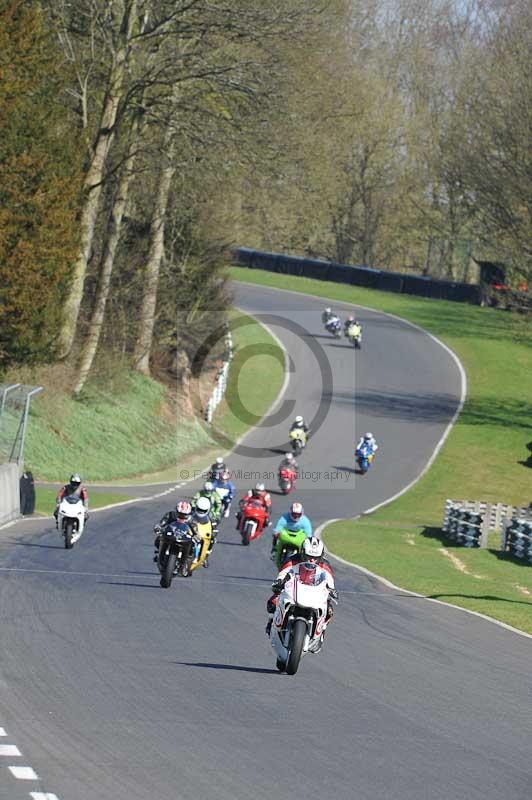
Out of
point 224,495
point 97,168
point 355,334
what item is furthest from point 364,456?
point 355,334

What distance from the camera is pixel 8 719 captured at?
31.2ft

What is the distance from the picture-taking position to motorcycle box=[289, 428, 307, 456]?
148 ft

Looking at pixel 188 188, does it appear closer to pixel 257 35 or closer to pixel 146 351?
pixel 146 351

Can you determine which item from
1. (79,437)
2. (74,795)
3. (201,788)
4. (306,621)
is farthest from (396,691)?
(79,437)

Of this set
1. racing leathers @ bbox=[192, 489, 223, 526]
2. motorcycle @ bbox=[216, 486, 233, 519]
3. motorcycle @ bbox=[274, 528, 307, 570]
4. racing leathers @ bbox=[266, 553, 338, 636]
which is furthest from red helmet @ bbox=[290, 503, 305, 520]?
motorcycle @ bbox=[216, 486, 233, 519]

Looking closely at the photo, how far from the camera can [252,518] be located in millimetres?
26078

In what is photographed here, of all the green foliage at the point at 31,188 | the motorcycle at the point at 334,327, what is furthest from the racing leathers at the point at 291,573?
the motorcycle at the point at 334,327

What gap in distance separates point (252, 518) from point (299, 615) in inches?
537

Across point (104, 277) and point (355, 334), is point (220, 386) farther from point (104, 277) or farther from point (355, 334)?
point (355, 334)

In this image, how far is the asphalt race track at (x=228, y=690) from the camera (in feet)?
28.3

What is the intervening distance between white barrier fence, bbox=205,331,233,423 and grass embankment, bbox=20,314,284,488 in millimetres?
534

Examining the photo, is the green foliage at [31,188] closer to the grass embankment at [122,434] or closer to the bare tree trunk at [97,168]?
the bare tree trunk at [97,168]

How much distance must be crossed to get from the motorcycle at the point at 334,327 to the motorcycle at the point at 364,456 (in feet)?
69.9

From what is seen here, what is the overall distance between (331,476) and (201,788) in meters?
34.9
